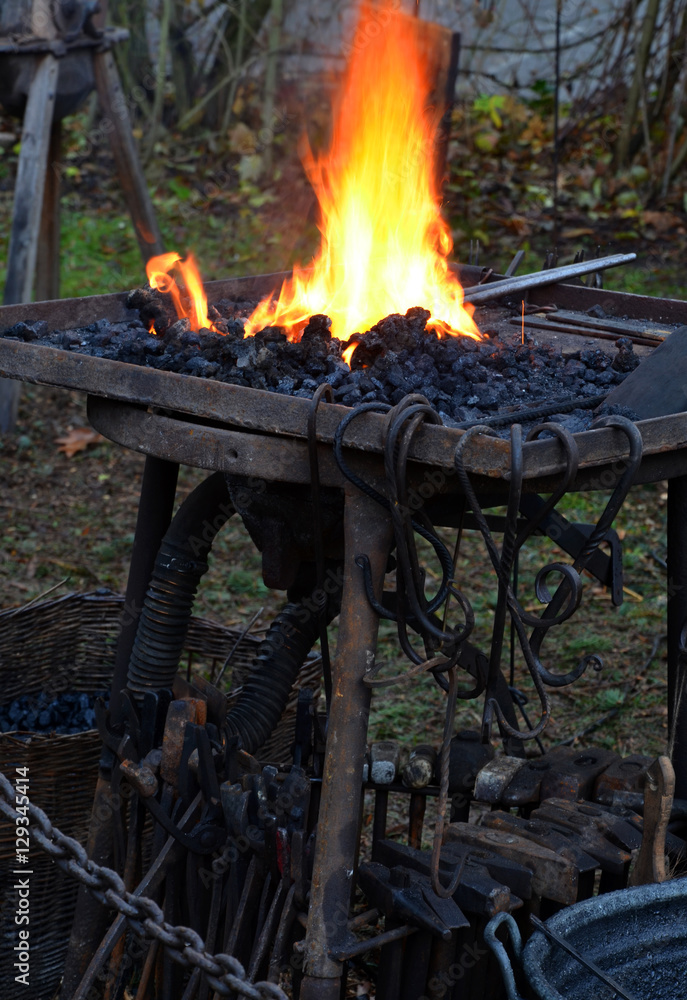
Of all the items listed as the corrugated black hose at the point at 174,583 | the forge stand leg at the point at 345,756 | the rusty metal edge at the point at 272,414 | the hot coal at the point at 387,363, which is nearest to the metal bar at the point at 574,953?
the forge stand leg at the point at 345,756

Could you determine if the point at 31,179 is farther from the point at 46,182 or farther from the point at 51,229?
the point at 51,229

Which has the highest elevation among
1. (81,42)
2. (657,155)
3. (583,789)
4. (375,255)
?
(657,155)

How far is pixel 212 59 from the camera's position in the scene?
9109 millimetres

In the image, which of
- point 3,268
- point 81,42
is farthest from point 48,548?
point 3,268

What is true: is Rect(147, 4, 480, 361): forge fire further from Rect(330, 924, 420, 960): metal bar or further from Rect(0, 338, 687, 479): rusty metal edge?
Rect(330, 924, 420, 960): metal bar

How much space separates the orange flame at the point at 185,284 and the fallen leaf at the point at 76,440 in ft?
9.60

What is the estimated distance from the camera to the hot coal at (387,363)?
2096 millimetres

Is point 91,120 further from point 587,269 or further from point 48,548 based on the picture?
point 587,269

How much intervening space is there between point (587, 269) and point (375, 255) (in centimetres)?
61

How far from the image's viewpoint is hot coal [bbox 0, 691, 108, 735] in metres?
3.07

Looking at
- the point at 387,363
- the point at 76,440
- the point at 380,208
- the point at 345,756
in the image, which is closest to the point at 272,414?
the point at 387,363

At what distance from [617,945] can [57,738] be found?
1289 millimetres

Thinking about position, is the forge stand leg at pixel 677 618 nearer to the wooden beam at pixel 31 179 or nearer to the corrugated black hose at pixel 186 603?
the corrugated black hose at pixel 186 603

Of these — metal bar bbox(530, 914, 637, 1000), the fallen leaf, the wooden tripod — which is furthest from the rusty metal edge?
the fallen leaf
